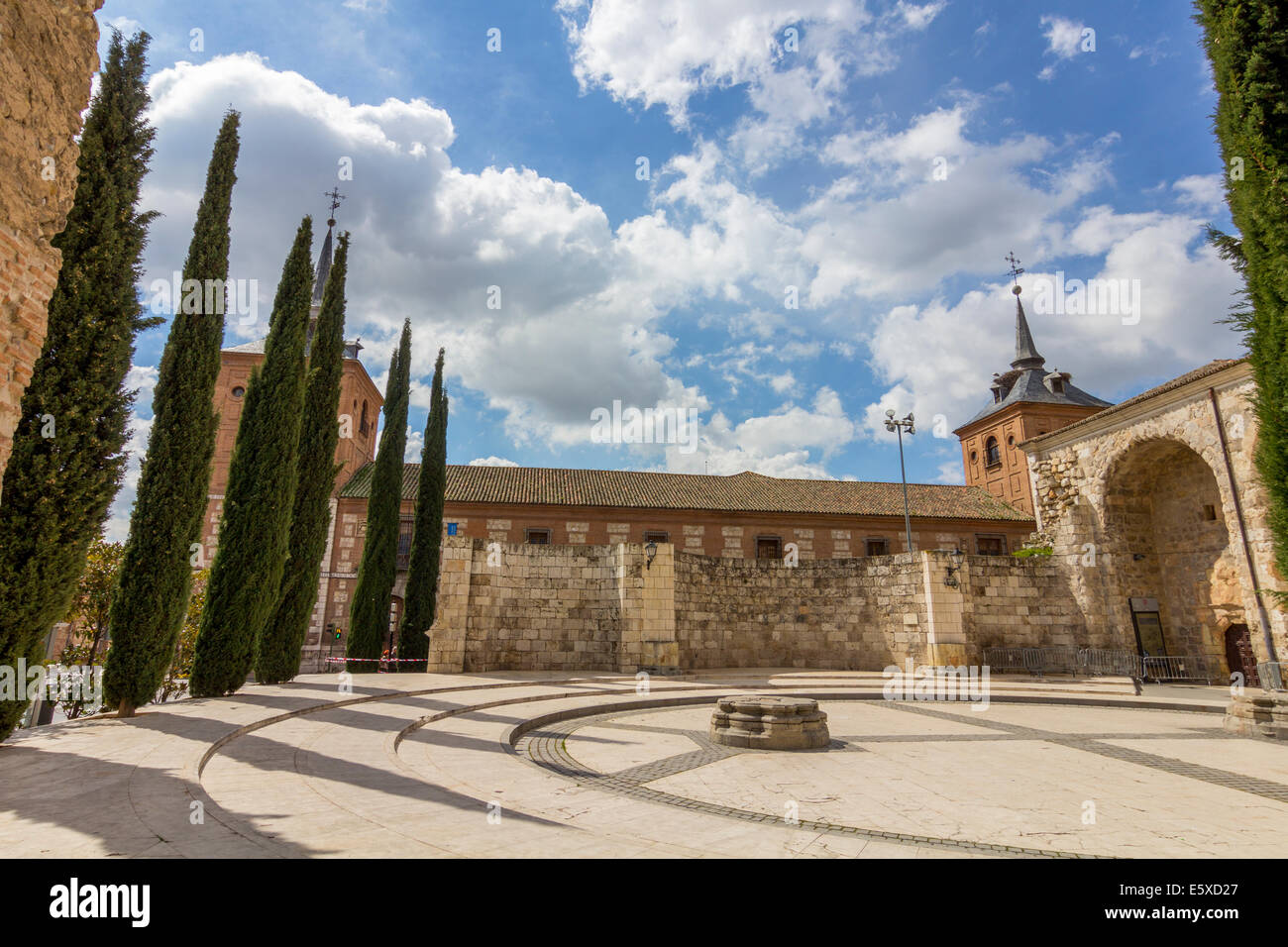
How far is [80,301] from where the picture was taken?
22.2ft

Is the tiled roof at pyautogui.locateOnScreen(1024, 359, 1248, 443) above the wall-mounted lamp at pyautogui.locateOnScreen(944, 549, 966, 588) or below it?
above

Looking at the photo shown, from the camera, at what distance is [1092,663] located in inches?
666

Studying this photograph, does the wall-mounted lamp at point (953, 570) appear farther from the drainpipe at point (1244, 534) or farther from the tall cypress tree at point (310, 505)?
the tall cypress tree at point (310, 505)

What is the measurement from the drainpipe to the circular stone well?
14.5 m

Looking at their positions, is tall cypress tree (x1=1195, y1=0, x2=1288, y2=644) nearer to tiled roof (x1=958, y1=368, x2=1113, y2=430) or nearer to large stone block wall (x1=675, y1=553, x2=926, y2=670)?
large stone block wall (x1=675, y1=553, x2=926, y2=670)

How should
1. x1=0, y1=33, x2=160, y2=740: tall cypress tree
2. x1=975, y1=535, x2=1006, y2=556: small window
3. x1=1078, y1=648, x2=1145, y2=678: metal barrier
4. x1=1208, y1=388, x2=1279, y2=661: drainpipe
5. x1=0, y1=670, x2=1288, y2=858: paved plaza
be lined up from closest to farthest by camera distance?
x1=0, y1=670, x2=1288, y2=858: paved plaza < x1=0, y1=33, x2=160, y2=740: tall cypress tree < x1=1208, y1=388, x2=1279, y2=661: drainpipe < x1=1078, y1=648, x2=1145, y2=678: metal barrier < x1=975, y1=535, x2=1006, y2=556: small window

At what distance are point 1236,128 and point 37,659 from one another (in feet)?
52.1

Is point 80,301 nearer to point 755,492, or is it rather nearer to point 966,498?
point 755,492

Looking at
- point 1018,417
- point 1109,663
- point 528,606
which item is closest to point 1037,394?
point 1018,417

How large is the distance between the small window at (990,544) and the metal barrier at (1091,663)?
1387cm

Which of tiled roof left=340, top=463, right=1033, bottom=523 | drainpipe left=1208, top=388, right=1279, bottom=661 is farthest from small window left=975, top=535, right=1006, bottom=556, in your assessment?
drainpipe left=1208, top=388, right=1279, bottom=661

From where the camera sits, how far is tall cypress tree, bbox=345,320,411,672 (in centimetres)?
1994

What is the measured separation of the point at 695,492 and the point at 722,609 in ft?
48.0
